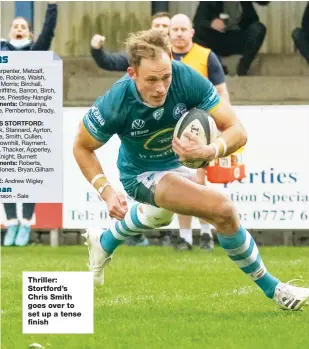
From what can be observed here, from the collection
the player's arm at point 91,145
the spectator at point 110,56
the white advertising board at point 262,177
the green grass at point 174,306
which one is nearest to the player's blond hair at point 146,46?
the player's arm at point 91,145

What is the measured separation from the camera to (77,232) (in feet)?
51.3

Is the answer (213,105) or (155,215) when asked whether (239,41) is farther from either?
(213,105)

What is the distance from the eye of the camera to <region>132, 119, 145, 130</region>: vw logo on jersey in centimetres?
849

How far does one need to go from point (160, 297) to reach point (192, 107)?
1.57m

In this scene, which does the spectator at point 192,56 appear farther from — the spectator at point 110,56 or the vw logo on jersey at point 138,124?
the vw logo on jersey at point 138,124

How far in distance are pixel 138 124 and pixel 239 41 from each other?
31.0 ft

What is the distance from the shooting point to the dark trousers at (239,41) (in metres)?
17.5

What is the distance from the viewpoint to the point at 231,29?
17484 millimetres

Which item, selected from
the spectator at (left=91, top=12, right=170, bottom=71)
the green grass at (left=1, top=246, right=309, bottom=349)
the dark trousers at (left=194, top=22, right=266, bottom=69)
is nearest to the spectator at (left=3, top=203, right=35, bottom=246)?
the green grass at (left=1, top=246, right=309, bottom=349)

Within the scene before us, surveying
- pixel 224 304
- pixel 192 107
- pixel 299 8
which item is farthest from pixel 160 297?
pixel 299 8

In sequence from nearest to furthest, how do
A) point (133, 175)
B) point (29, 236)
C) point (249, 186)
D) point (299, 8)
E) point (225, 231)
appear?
point (225, 231), point (133, 175), point (249, 186), point (29, 236), point (299, 8)

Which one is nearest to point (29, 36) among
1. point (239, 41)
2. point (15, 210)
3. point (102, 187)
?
point (15, 210)

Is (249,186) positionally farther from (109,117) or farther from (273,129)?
(109,117)

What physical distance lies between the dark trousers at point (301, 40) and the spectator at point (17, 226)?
4.31 m
